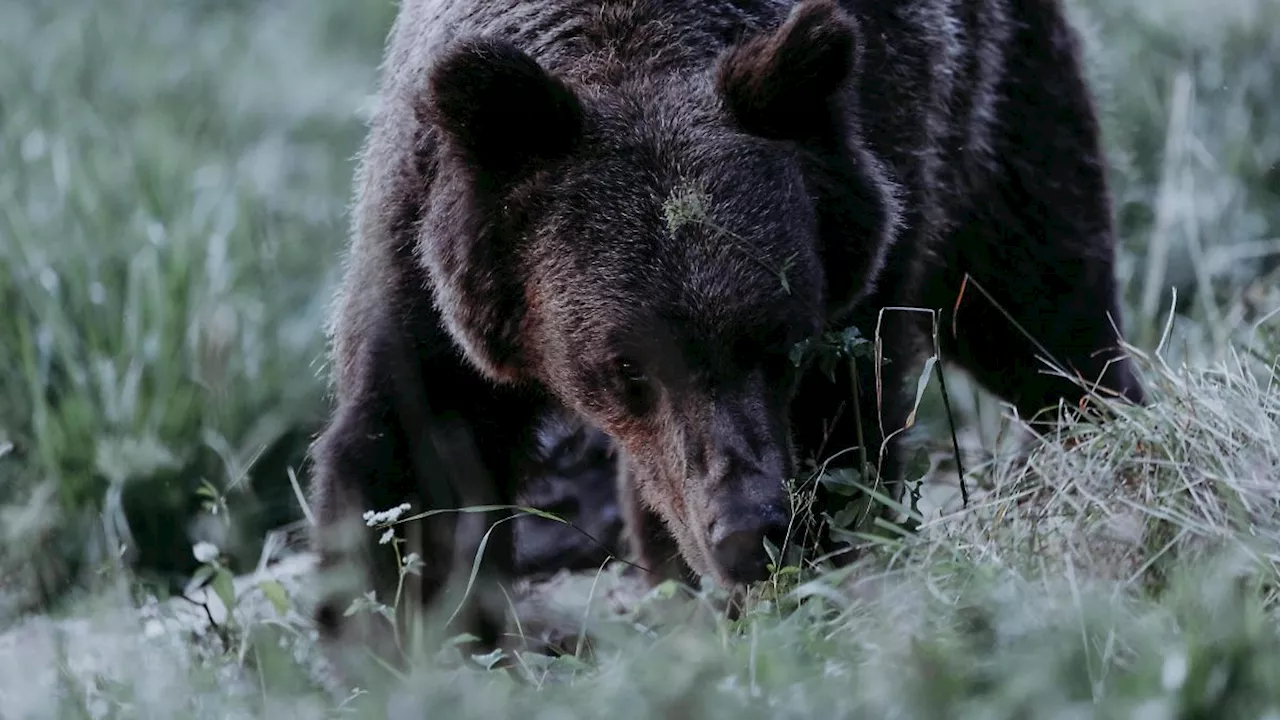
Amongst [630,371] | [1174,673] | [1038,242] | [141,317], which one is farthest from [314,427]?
[1174,673]

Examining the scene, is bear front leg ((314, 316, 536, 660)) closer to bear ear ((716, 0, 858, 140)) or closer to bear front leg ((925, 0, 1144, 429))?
bear ear ((716, 0, 858, 140))

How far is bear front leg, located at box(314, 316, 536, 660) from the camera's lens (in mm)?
4742

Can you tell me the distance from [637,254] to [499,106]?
19.1 inches

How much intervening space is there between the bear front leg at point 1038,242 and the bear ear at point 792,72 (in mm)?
1789

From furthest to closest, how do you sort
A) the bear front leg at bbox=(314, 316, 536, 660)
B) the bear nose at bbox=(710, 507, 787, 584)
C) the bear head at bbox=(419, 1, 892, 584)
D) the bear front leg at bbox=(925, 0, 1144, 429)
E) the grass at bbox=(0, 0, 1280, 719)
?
the bear front leg at bbox=(925, 0, 1144, 429) → the bear front leg at bbox=(314, 316, 536, 660) → the bear head at bbox=(419, 1, 892, 584) → the bear nose at bbox=(710, 507, 787, 584) → the grass at bbox=(0, 0, 1280, 719)

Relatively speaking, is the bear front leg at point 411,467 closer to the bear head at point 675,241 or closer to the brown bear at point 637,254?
the brown bear at point 637,254

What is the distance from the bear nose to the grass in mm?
77

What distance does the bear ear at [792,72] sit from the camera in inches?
165

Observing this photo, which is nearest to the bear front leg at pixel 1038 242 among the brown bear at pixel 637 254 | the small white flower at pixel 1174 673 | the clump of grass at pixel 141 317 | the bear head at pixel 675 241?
the brown bear at pixel 637 254

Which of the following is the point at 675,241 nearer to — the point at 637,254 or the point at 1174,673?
the point at 637,254

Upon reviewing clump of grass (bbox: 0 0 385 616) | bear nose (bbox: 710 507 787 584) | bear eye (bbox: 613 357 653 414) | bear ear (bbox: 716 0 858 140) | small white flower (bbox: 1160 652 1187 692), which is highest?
bear ear (bbox: 716 0 858 140)

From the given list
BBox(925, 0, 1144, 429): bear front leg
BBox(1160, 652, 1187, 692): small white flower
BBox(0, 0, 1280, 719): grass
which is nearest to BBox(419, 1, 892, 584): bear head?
BBox(0, 0, 1280, 719): grass

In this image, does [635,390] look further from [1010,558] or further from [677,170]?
[1010,558]

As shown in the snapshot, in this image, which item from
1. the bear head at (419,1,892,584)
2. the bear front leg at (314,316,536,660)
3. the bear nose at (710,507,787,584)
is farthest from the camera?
the bear front leg at (314,316,536,660)
